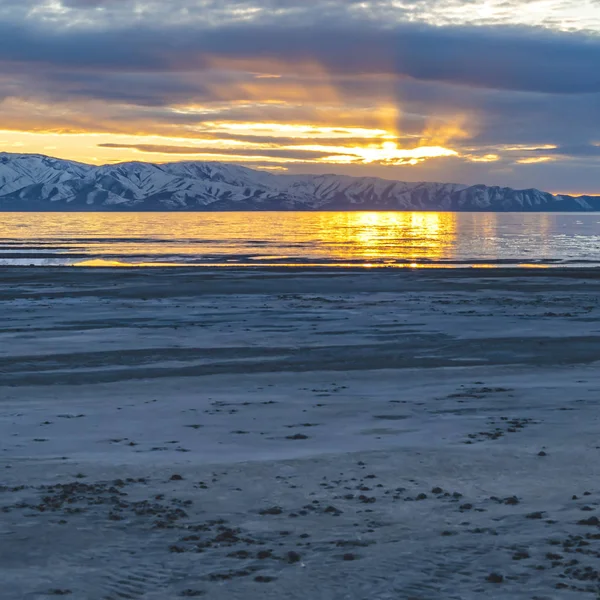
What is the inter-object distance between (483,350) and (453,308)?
11.7m

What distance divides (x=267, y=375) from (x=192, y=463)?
8.54m

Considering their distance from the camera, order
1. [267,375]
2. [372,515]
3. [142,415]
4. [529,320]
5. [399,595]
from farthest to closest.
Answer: [529,320]
[267,375]
[142,415]
[372,515]
[399,595]

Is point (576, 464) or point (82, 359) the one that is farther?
point (82, 359)

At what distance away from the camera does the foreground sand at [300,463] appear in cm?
896

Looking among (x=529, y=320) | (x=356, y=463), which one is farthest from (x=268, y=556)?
(x=529, y=320)

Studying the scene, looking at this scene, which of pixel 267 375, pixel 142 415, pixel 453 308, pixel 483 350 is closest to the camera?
pixel 142 415

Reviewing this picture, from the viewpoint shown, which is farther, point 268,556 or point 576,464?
point 576,464

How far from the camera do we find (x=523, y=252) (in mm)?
83312

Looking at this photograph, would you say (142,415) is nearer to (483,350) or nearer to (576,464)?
(576,464)

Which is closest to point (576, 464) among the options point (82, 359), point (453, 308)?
point (82, 359)

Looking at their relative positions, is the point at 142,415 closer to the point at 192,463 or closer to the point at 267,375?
the point at 192,463

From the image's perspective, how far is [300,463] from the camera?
13.1 m

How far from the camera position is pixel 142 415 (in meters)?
16.7

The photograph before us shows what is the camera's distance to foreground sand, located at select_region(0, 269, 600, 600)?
896cm
